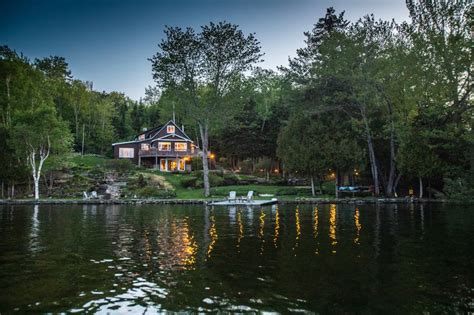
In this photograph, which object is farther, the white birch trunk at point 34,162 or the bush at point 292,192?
the bush at point 292,192

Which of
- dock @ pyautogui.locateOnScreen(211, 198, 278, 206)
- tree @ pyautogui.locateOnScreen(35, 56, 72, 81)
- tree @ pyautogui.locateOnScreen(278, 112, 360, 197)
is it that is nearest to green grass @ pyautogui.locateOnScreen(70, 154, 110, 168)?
tree @ pyautogui.locateOnScreen(35, 56, 72, 81)

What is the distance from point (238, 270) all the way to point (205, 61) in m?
36.6

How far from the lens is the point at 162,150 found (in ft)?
220

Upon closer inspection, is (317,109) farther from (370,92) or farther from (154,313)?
(154,313)

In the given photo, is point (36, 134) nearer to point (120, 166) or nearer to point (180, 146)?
point (120, 166)

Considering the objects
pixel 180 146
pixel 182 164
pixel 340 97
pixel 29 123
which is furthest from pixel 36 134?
pixel 340 97

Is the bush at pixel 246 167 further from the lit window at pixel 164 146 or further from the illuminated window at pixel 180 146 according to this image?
the lit window at pixel 164 146

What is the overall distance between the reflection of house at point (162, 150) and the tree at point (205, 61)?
2299 cm

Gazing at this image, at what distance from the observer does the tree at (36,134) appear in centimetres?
4194

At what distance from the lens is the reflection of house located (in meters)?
67.2

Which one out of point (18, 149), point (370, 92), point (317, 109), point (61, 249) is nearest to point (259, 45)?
point (317, 109)

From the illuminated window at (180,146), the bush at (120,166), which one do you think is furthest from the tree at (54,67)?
the illuminated window at (180,146)

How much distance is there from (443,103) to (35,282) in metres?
23.6

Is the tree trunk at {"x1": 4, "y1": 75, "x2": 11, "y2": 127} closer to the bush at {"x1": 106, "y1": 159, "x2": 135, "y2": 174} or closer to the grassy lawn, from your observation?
the bush at {"x1": 106, "y1": 159, "x2": 135, "y2": 174}
